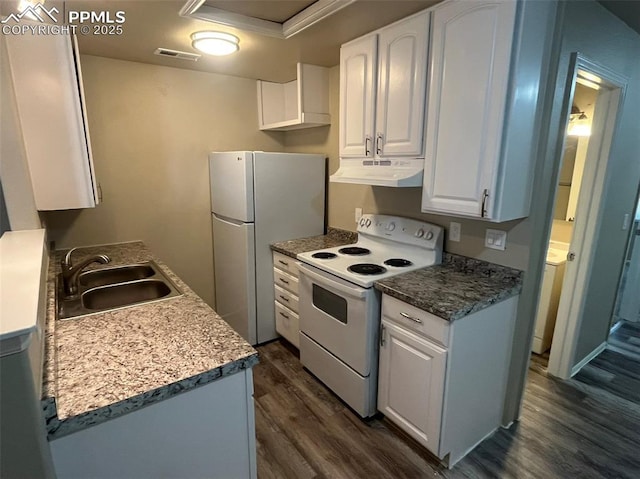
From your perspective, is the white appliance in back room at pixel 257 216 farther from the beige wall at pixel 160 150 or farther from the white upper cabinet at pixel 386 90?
the white upper cabinet at pixel 386 90

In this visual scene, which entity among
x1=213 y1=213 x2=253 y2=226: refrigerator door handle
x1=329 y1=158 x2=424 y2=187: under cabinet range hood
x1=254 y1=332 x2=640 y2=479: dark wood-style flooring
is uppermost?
x1=329 y1=158 x2=424 y2=187: under cabinet range hood

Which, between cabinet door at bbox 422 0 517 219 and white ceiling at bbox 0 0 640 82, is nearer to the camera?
cabinet door at bbox 422 0 517 219

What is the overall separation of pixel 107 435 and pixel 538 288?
6.71ft

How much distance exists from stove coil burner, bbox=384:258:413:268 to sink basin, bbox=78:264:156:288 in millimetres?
1516

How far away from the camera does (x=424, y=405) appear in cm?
179

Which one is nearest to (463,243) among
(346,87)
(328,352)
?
(328,352)

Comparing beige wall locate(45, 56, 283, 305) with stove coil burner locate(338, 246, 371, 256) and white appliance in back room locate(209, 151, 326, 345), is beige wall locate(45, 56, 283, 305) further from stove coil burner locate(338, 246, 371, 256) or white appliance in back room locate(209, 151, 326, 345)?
stove coil burner locate(338, 246, 371, 256)

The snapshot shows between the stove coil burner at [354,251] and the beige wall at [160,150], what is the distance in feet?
4.67

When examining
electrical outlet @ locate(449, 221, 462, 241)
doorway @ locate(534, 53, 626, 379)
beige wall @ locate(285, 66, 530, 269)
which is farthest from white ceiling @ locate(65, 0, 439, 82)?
electrical outlet @ locate(449, 221, 462, 241)

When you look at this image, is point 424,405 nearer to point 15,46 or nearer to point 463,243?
point 463,243

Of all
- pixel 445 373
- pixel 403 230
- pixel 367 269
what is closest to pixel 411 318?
pixel 445 373

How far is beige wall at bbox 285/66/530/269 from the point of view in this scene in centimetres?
189

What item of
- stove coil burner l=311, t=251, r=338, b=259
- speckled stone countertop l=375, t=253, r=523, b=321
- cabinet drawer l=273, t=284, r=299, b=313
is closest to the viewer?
speckled stone countertop l=375, t=253, r=523, b=321

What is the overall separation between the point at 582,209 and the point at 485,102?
1.32m
